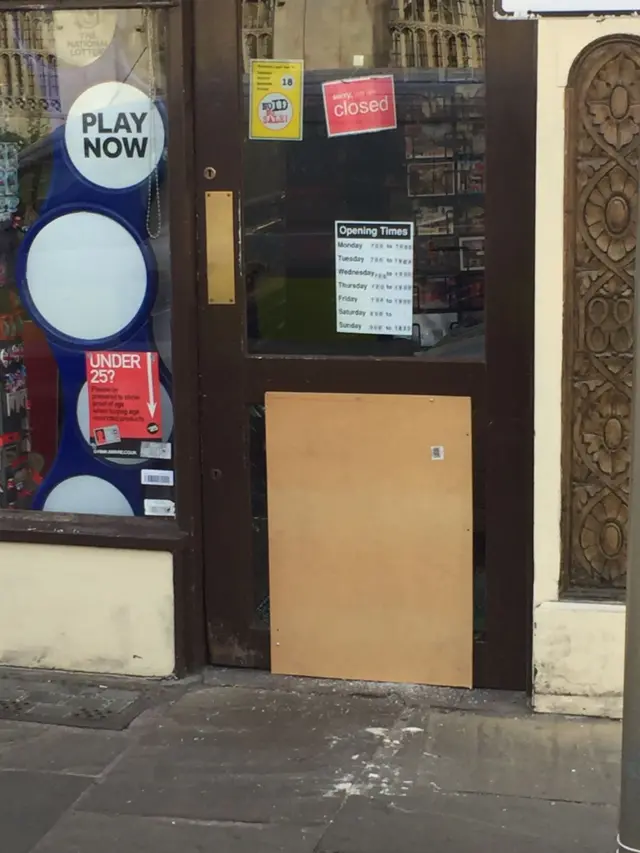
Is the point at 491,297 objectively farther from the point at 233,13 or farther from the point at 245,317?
the point at 233,13

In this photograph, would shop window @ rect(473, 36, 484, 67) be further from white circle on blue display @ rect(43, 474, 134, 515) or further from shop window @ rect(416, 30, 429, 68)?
white circle on blue display @ rect(43, 474, 134, 515)

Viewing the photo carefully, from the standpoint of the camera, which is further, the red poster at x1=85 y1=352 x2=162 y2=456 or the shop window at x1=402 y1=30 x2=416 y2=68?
the red poster at x1=85 y1=352 x2=162 y2=456

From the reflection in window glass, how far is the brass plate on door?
66mm

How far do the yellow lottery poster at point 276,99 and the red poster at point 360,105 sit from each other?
0.11 metres

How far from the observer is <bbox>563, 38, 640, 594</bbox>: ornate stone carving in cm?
426

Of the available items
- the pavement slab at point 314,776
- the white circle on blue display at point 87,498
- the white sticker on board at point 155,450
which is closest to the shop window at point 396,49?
the white sticker on board at point 155,450

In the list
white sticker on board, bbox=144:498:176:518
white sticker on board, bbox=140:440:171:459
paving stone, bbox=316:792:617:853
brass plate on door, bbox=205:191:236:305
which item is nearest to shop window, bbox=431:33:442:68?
brass plate on door, bbox=205:191:236:305

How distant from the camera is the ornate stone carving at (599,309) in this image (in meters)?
4.26

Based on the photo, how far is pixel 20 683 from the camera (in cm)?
499

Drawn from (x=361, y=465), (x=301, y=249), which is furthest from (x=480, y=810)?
(x=301, y=249)

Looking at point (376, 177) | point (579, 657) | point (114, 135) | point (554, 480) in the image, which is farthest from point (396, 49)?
point (579, 657)

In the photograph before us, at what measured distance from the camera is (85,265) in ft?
16.4

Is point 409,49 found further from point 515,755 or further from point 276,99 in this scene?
point 515,755

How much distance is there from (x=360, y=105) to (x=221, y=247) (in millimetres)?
739
